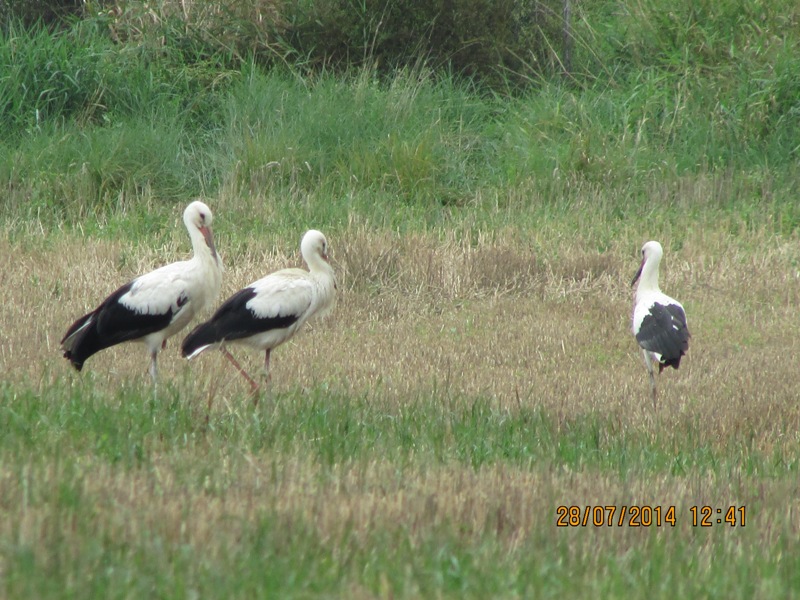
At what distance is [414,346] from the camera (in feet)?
30.1

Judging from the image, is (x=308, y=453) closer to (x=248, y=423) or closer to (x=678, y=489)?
(x=248, y=423)

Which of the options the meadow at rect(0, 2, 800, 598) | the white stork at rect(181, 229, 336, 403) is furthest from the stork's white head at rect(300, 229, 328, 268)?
the meadow at rect(0, 2, 800, 598)

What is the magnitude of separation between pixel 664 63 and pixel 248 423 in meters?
12.8

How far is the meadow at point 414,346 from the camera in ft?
12.6

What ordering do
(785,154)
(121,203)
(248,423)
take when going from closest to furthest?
(248,423)
(121,203)
(785,154)

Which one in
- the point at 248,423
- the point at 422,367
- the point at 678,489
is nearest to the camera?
the point at 678,489

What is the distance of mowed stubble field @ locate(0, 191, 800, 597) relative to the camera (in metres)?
3.68

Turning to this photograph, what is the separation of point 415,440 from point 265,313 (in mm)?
2517

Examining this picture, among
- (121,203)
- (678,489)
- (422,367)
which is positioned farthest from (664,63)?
(678,489)

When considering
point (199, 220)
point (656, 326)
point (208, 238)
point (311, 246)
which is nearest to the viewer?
point (656, 326)

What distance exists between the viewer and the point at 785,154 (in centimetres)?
1462

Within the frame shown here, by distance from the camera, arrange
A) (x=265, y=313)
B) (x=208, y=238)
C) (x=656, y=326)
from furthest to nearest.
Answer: (x=208, y=238) → (x=656, y=326) → (x=265, y=313)
